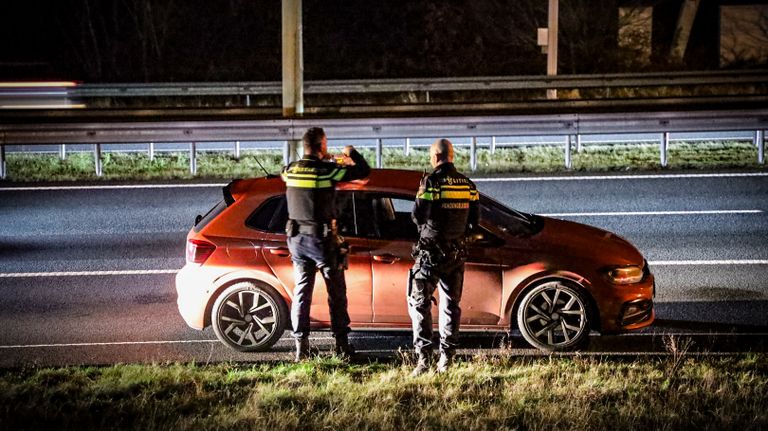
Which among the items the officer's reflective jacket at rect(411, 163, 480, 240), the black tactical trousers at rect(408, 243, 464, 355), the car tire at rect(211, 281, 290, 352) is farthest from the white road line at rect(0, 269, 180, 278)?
the officer's reflective jacket at rect(411, 163, 480, 240)

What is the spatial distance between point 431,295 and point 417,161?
10.4 metres

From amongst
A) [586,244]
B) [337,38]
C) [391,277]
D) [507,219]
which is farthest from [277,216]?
[337,38]

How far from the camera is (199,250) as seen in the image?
846cm

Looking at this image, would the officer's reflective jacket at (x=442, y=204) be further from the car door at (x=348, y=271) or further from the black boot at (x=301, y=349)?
the black boot at (x=301, y=349)

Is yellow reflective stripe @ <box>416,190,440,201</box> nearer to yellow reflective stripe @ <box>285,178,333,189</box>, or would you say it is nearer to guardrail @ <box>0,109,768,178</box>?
yellow reflective stripe @ <box>285,178,333,189</box>

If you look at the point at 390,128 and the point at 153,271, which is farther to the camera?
the point at 390,128

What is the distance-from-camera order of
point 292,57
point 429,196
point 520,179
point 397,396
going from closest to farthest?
point 397,396 → point 429,196 → point 520,179 → point 292,57

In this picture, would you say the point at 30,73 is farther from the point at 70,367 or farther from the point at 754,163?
the point at 70,367

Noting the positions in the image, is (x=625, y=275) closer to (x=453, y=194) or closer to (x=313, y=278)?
(x=453, y=194)

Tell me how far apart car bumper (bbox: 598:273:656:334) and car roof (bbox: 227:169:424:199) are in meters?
1.69

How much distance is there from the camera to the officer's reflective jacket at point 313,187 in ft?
25.4

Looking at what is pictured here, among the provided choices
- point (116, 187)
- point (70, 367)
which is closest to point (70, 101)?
point (116, 187)

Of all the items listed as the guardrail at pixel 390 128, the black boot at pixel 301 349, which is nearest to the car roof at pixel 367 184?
the black boot at pixel 301 349

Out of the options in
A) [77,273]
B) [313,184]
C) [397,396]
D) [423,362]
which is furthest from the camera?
[77,273]
